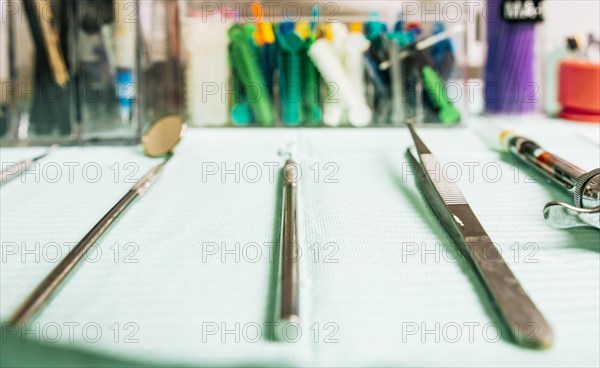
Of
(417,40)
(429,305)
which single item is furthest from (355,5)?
(429,305)

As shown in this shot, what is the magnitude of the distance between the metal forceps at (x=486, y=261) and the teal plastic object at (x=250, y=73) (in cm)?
29

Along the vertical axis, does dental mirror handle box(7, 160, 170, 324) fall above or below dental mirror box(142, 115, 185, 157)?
below

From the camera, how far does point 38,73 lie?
24.7 inches

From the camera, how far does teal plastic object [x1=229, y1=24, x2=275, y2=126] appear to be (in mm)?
691

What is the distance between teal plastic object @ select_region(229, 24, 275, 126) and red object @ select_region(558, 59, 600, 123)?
1.21ft

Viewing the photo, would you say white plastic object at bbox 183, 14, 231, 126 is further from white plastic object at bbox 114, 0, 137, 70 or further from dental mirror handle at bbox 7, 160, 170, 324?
dental mirror handle at bbox 7, 160, 170, 324

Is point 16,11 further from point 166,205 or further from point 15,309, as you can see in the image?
point 15,309

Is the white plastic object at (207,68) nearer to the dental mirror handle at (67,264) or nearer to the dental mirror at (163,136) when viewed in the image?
the dental mirror at (163,136)

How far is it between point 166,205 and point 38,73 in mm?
312

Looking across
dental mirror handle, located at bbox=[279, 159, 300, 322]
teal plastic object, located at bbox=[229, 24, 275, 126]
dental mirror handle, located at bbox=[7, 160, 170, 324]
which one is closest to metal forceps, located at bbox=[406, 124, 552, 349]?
dental mirror handle, located at bbox=[279, 159, 300, 322]

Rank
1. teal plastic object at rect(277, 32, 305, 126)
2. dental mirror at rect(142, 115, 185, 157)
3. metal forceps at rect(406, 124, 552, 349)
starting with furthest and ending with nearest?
teal plastic object at rect(277, 32, 305, 126) < dental mirror at rect(142, 115, 185, 157) < metal forceps at rect(406, 124, 552, 349)

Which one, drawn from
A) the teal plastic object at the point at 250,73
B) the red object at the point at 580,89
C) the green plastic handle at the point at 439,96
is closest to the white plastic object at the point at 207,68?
the teal plastic object at the point at 250,73

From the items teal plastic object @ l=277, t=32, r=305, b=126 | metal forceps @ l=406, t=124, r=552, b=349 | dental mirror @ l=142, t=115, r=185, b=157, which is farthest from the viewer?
teal plastic object @ l=277, t=32, r=305, b=126

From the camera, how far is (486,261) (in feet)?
0.93
